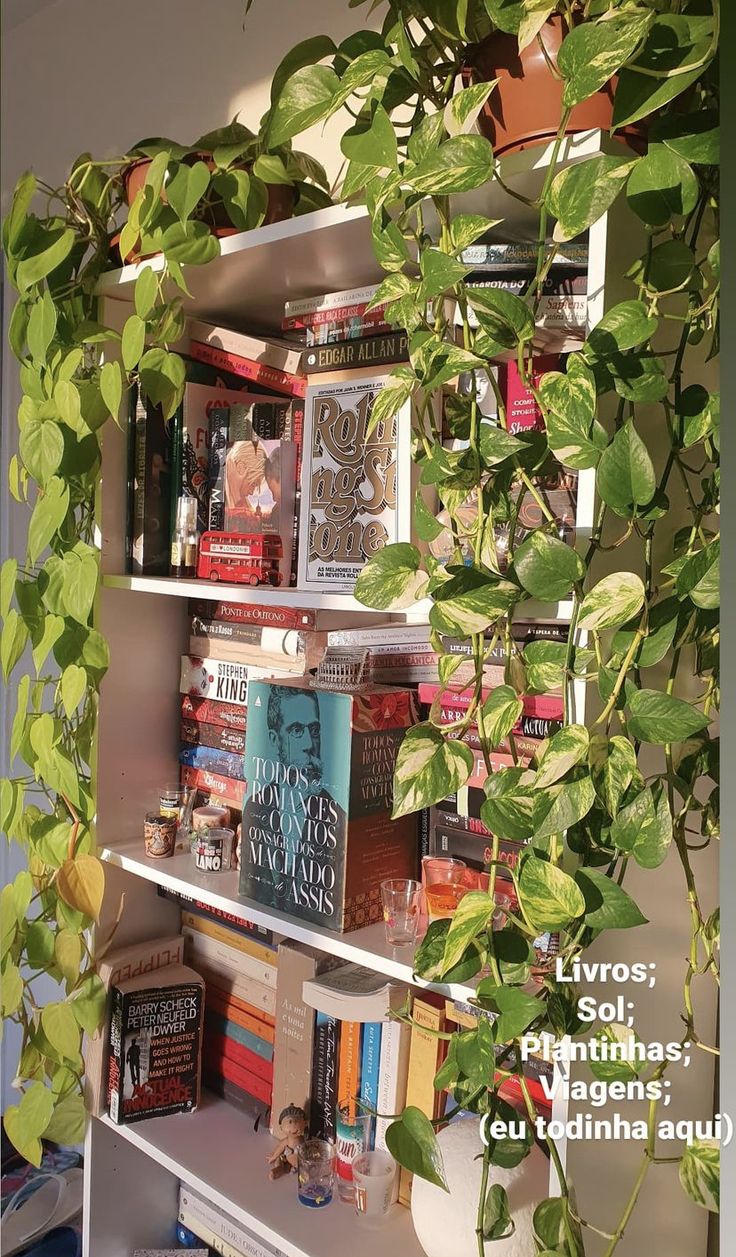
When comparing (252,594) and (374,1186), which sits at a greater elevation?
(252,594)

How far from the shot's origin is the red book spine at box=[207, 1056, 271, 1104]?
4.65 feet

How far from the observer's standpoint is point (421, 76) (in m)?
0.91

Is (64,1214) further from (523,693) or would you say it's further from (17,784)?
(523,693)

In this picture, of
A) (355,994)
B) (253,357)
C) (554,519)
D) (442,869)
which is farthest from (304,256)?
(355,994)

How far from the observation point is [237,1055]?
4.80 ft

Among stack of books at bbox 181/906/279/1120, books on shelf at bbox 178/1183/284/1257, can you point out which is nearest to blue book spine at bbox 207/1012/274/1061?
stack of books at bbox 181/906/279/1120

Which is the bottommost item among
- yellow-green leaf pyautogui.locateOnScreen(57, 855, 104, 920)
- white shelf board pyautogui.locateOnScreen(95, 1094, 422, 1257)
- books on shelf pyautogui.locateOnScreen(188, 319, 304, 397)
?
white shelf board pyautogui.locateOnScreen(95, 1094, 422, 1257)

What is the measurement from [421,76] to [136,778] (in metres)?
1.00

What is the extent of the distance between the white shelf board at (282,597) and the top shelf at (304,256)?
38 centimetres

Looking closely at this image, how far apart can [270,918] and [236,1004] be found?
37 centimetres

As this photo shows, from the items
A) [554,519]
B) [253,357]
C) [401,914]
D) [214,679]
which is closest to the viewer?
[554,519]

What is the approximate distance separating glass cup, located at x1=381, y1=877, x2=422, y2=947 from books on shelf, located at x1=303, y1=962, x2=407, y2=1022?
0.34 feet

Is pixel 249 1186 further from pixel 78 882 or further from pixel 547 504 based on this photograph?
pixel 547 504

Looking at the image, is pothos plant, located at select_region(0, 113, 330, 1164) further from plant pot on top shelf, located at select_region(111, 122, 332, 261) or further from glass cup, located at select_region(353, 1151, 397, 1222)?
glass cup, located at select_region(353, 1151, 397, 1222)
